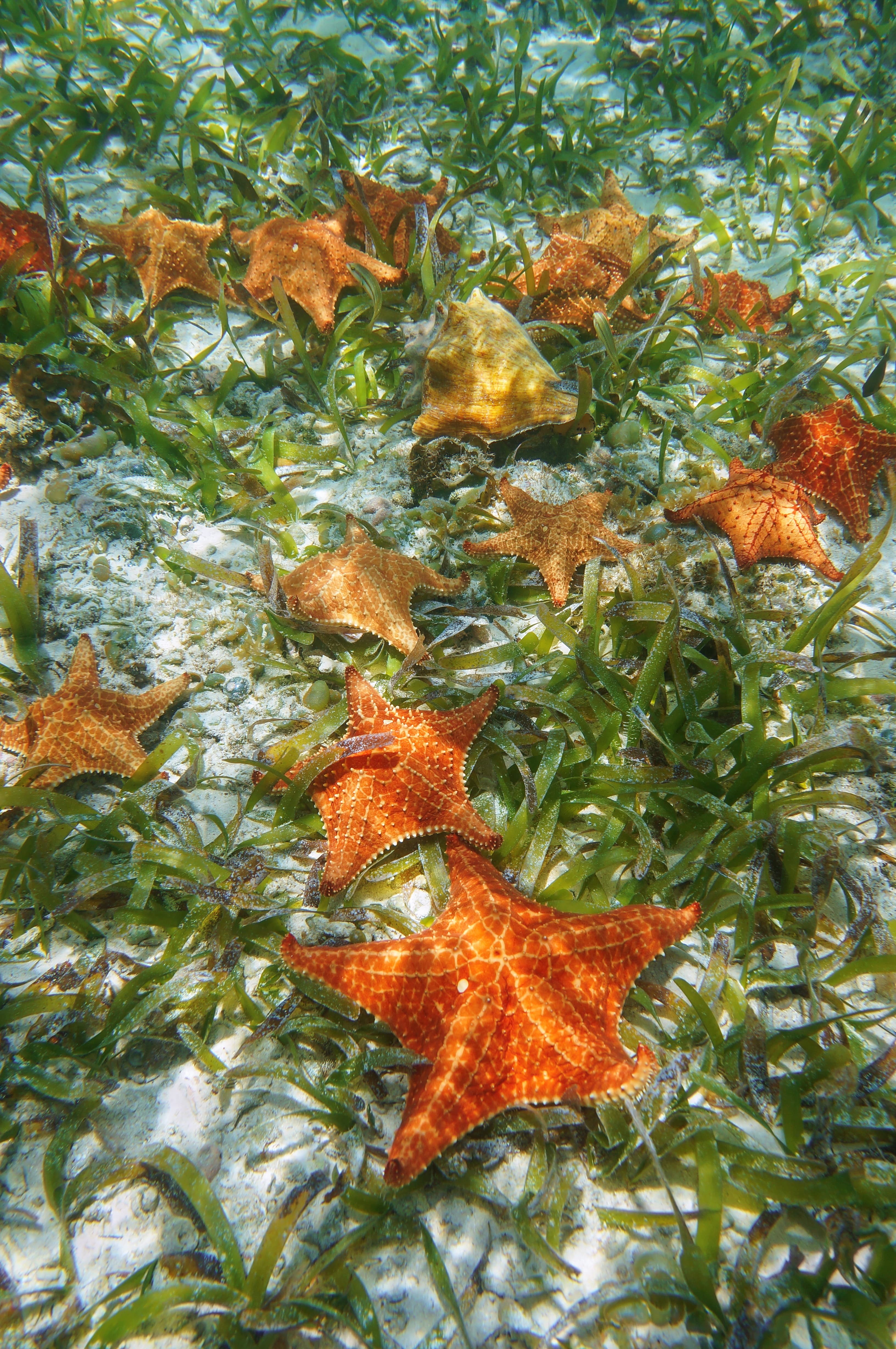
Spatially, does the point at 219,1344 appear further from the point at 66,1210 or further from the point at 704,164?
the point at 704,164

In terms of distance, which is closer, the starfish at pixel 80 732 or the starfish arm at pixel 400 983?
the starfish arm at pixel 400 983

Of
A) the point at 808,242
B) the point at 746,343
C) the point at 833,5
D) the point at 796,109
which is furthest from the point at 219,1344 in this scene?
the point at 833,5

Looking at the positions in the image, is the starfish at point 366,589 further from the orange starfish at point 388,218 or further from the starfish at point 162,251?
the orange starfish at point 388,218

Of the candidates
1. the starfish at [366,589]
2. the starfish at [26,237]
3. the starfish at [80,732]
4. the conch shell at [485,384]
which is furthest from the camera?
the starfish at [26,237]

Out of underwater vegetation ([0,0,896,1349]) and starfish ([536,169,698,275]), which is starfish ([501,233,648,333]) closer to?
underwater vegetation ([0,0,896,1349])

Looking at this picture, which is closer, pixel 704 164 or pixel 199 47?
pixel 704 164

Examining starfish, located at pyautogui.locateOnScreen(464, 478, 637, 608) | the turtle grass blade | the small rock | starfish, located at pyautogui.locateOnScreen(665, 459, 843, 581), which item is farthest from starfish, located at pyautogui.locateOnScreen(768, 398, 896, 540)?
the turtle grass blade

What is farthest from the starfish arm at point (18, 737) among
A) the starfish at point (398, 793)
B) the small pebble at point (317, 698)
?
the starfish at point (398, 793)
